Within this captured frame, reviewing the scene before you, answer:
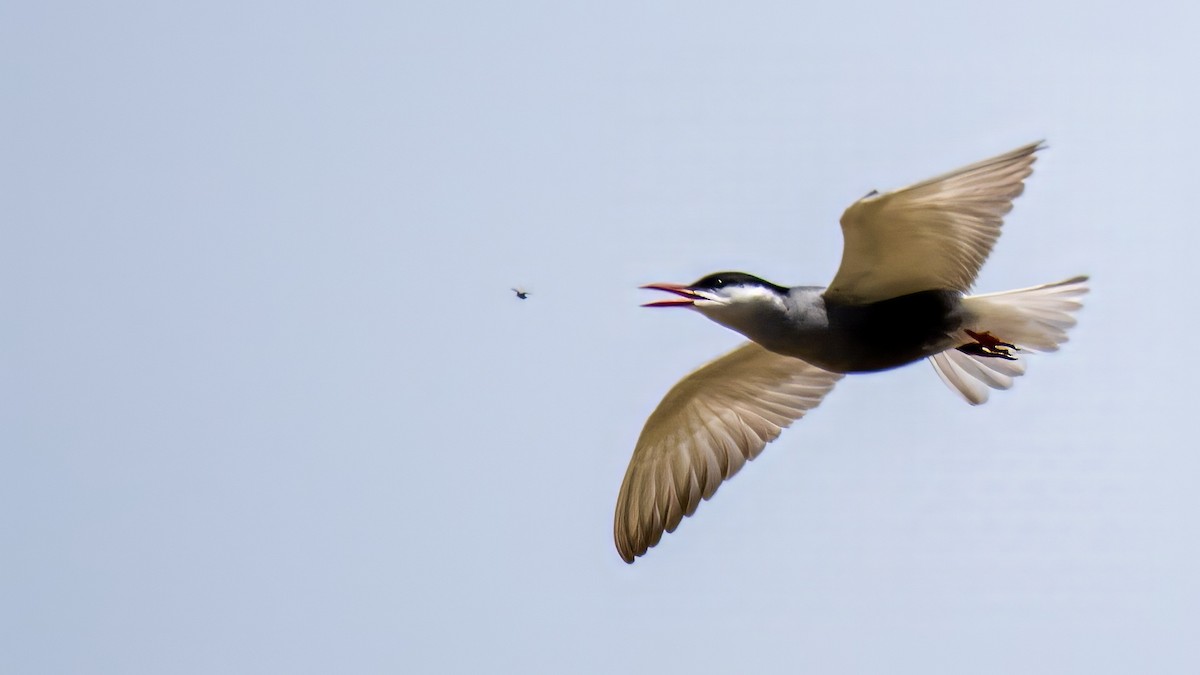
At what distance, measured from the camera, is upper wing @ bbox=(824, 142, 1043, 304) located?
30.5ft

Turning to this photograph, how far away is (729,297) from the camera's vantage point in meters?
9.92

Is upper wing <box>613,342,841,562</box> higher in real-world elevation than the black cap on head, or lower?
lower

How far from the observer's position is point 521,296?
1041 centimetres

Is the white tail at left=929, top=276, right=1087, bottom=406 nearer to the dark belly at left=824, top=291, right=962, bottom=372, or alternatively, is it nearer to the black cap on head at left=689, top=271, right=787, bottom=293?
the dark belly at left=824, top=291, right=962, bottom=372

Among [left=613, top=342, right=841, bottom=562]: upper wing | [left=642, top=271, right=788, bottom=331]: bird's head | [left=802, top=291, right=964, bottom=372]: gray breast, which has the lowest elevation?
[left=613, top=342, right=841, bottom=562]: upper wing

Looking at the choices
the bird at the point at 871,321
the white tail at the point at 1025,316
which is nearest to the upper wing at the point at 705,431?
the bird at the point at 871,321

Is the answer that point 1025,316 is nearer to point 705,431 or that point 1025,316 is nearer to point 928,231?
point 928,231

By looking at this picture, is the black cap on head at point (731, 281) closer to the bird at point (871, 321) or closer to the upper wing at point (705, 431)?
the bird at point (871, 321)

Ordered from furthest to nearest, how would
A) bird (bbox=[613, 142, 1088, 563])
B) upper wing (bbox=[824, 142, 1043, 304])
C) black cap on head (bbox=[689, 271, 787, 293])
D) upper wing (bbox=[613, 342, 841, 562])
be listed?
upper wing (bbox=[613, 342, 841, 562]) < black cap on head (bbox=[689, 271, 787, 293]) < bird (bbox=[613, 142, 1088, 563]) < upper wing (bbox=[824, 142, 1043, 304])

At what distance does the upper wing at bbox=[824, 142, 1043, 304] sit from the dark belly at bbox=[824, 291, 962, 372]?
0.22ft

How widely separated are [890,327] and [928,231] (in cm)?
69

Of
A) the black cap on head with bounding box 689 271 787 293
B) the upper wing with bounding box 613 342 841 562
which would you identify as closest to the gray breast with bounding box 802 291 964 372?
the black cap on head with bounding box 689 271 787 293

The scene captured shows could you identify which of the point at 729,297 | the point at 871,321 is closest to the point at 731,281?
the point at 729,297

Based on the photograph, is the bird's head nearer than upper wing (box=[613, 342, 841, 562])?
Yes
